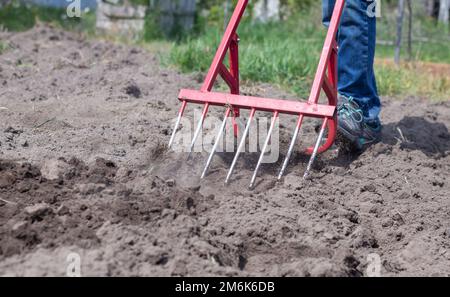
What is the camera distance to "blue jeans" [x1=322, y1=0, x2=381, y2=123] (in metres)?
3.87

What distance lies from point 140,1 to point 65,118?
4143mm

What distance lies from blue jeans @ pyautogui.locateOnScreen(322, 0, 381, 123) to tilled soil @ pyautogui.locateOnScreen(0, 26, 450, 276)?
297 millimetres

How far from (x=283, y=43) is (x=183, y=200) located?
380 centimetres

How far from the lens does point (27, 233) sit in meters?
2.44

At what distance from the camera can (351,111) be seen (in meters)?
3.90

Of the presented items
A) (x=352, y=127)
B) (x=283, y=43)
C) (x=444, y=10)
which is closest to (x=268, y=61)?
(x=283, y=43)

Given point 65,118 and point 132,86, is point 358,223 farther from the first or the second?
point 132,86

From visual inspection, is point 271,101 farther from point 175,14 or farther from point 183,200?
point 175,14

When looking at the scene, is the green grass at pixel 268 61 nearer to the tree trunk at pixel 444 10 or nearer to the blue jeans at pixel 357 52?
the blue jeans at pixel 357 52

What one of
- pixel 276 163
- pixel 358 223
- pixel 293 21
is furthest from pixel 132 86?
pixel 293 21

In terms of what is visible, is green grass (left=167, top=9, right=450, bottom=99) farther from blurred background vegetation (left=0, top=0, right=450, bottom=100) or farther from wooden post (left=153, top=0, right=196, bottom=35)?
wooden post (left=153, top=0, right=196, bottom=35)

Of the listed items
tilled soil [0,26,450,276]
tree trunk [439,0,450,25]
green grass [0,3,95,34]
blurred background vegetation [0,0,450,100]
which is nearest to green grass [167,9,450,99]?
blurred background vegetation [0,0,450,100]

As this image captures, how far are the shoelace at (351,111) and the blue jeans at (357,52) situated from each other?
0.21 feet

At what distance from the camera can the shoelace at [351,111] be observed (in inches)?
153
